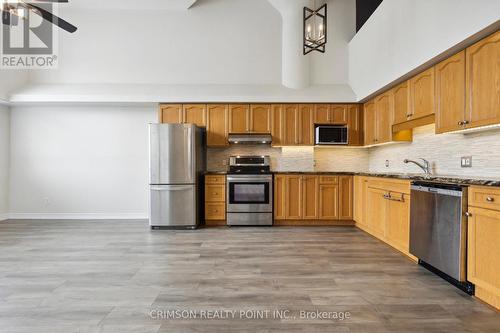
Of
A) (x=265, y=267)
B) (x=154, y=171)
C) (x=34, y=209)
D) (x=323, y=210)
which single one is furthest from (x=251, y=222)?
(x=34, y=209)

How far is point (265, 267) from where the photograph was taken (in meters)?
3.08

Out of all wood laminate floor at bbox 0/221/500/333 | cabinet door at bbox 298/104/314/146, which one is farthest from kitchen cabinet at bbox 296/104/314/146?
wood laminate floor at bbox 0/221/500/333

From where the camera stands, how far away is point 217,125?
5.56 metres

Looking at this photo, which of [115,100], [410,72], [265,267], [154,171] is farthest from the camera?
[115,100]

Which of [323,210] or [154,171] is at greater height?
[154,171]

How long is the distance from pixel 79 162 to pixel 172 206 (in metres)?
2.43

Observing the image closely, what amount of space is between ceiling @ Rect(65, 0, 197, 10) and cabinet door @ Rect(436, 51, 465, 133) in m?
4.39

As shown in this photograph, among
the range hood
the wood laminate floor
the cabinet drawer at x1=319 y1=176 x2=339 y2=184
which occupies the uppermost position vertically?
the range hood

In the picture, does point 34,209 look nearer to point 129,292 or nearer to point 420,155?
point 129,292

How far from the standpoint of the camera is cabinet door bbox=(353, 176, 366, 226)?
15.6 ft

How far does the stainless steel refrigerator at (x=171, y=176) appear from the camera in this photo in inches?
197

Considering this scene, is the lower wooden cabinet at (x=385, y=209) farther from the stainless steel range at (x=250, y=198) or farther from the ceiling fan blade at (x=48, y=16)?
the ceiling fan blade at (x=48, y=16)

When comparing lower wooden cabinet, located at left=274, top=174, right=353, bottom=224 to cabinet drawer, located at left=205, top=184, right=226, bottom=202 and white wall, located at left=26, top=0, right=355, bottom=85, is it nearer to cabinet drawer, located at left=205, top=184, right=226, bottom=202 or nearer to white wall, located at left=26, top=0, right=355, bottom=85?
cabinet drawer, located at left=205, top=184, right=226, bottom=202

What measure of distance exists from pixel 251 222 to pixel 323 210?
1.28 meters
